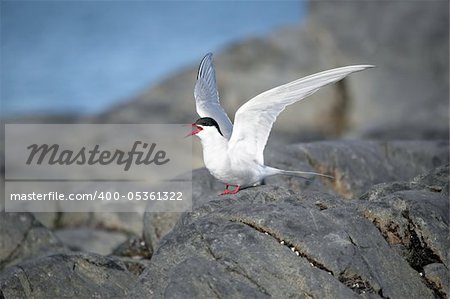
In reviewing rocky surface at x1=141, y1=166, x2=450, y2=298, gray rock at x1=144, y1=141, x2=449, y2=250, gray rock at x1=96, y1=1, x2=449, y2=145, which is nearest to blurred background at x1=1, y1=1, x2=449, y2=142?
gray rock at x1=96, y1=1, x2=449, y2=145

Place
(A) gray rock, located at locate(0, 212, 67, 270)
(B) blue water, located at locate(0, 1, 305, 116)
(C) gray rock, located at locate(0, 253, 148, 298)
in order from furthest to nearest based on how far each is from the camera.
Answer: (B) blue water, located at locate(0, 1, 305, 116), (A) gray rock, located at locate(0, 212, 67, 270), (C) gray rock, located at locate(0, 253, 148, 298)

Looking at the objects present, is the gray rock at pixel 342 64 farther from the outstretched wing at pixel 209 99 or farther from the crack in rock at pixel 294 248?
the crack in rock at pixel 294 248

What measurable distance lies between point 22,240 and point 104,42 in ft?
92.8

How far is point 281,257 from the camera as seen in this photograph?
21.0 feet

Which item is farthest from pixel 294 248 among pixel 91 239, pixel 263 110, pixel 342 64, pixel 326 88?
pixel 342 64

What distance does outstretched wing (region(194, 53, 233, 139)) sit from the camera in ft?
28.2

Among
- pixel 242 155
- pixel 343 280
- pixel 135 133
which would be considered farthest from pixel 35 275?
pixel 135 133

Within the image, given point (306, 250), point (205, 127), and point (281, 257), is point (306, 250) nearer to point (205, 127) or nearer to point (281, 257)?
point (281, 257)

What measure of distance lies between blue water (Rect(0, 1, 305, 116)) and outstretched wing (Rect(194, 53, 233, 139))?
51.3 ft

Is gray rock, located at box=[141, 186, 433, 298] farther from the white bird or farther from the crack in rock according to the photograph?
the white bird

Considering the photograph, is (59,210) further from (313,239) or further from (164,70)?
(164,70)

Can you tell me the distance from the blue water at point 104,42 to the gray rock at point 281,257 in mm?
18203

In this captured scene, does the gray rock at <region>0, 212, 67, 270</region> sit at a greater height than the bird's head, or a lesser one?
lesser

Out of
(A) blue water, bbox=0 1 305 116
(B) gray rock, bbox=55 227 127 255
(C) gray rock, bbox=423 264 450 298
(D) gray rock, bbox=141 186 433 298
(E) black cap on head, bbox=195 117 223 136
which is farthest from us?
(A) blue water, bbox=0 1 305 116
